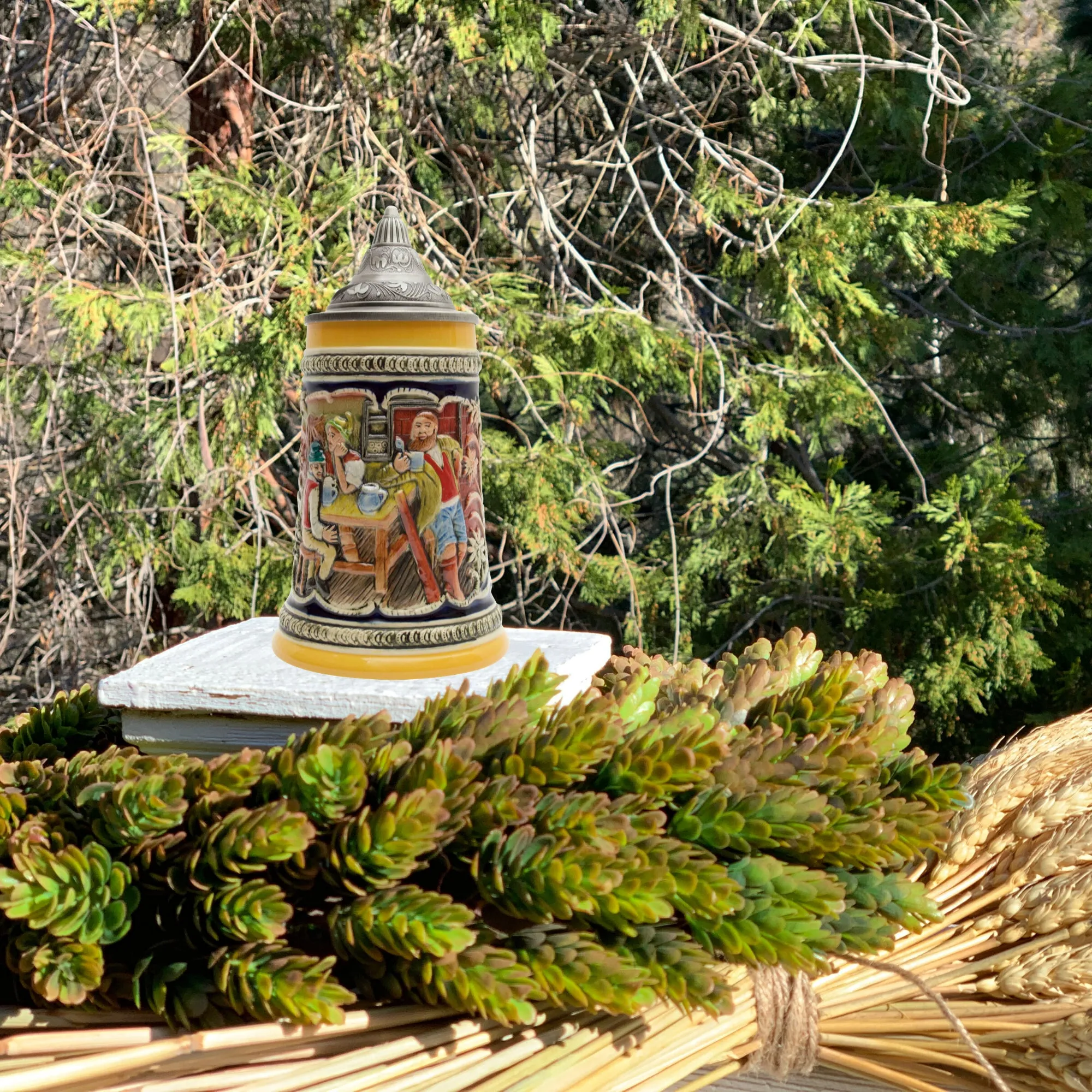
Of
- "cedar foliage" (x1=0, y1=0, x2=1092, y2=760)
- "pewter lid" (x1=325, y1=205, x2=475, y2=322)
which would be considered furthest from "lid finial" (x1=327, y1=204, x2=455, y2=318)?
"cedar foliage" (x1=0, y1=0, x2=1092, y2=760)

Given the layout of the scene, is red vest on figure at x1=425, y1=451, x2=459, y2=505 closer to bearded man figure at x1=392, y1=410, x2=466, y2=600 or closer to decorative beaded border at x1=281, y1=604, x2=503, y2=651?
bearded man figure at x1=392, y1=410, x2=466, y2=600

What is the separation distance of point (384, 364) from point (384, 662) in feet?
0.78

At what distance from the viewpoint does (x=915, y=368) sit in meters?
3.01

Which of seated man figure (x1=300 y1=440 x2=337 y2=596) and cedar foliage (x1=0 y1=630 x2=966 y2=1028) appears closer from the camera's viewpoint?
cedar foliage (x1=0 y1=630 x2=966 y2=1028)

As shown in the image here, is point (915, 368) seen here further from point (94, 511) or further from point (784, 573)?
point (94, 511)

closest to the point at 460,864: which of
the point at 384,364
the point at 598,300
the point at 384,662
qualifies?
the point at 384,662

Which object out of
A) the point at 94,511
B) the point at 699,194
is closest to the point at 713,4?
the point at 699,194

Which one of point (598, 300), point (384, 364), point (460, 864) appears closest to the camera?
point (460, 864)

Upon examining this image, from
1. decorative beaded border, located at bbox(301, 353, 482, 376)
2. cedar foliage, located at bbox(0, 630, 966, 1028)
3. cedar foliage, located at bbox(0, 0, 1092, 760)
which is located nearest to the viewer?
cedar foliage, located at bbox(0, 630, 966, 1028)

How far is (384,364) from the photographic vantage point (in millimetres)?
805

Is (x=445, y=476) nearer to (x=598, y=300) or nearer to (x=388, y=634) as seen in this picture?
(x=388, y=634)

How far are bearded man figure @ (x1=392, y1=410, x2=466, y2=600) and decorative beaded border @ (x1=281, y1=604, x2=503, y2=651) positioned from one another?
30 mm

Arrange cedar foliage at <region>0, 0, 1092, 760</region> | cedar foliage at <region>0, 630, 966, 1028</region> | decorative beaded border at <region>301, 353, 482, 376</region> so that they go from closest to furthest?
1. cedar foliage at <region>0, 630, 966, 1028</region>
2. decorative beaded border at <region>301, 353, 482, 376</region>
3. cedar foliage at <region>0, 0, 1092, 760</region>

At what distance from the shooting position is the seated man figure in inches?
33.3
